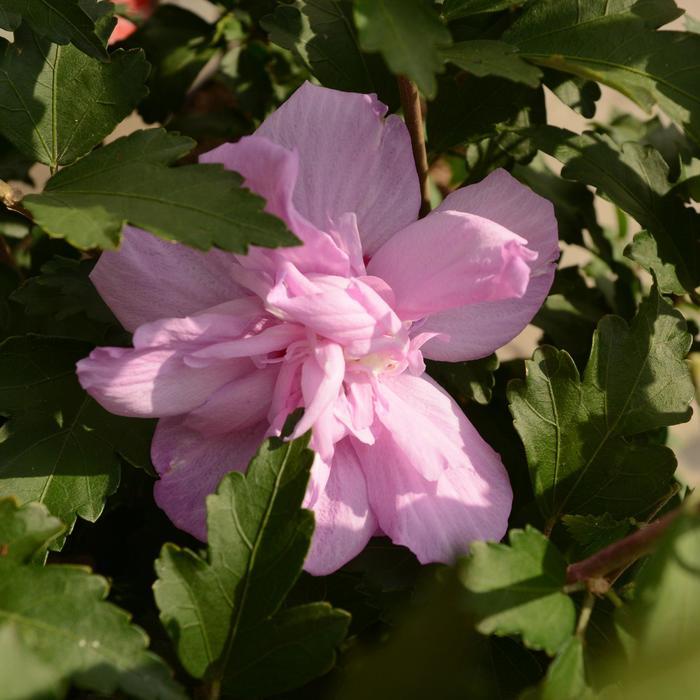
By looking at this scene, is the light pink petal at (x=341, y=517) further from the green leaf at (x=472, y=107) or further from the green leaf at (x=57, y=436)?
the green leaf at (x=472, y=107)

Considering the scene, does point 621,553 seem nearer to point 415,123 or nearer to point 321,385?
point 321,385

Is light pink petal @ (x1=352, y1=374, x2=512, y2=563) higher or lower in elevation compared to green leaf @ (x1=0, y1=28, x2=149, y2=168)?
lower

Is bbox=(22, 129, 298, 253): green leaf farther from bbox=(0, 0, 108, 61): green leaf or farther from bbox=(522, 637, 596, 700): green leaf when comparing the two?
bbox=(522, 637, 596, 700): green leaf

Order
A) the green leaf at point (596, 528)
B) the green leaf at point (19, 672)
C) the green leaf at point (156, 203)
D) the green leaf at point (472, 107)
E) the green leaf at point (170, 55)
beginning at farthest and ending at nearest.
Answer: the green leaf at point (170, 55) < the green leaf at point (472, 107) < the green leaf at point (596, 528) < the green leaf at point (156, 203) < the green leaf at point (19, 672)

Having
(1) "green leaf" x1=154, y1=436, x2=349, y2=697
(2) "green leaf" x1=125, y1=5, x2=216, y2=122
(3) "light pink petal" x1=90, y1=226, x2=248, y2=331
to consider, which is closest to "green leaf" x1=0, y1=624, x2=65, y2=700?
(1) "green leaf" x1=154, y1=436, x2=349, y2=697

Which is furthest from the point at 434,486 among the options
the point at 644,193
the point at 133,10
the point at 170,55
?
the point at 133,10

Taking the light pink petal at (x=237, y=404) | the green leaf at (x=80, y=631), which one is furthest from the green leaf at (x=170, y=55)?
the green leaf at (x=80, y=631)

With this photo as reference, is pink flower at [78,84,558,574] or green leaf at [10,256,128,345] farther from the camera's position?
green leaf at [10,256,128,345]
